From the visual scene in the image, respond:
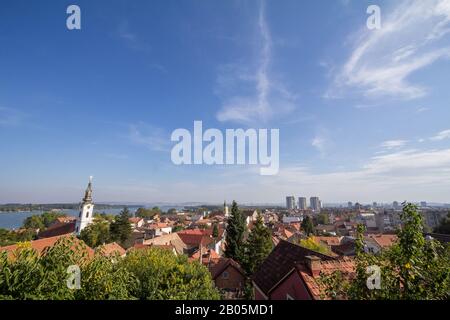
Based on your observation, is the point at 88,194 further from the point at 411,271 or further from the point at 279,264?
the point at 411,271

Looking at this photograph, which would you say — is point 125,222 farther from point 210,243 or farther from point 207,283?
point 207,283

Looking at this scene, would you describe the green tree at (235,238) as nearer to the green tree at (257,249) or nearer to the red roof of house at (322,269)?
the green tree at (257,249)

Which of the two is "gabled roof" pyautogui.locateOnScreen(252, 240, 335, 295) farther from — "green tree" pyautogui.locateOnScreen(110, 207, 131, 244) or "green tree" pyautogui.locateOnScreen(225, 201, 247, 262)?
"green tree" pyautogui.locateOnScreen(110, 207, 131, 244)

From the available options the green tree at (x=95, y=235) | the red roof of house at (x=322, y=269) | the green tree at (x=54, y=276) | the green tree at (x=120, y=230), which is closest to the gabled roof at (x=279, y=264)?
the red roof of house at (x=322, y=269)

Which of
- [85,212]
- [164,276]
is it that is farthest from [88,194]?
[164,276]
